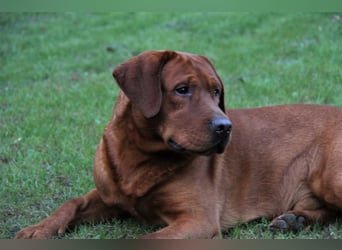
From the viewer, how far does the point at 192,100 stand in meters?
4.17

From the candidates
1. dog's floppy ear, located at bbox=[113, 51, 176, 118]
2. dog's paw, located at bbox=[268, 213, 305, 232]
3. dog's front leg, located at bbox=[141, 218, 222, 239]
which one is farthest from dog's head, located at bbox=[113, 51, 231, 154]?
dog's paw, located at bbox=[268, 213, 305, 232]

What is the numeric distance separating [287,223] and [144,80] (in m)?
1.38

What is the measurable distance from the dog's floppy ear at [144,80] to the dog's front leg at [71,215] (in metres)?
0.91

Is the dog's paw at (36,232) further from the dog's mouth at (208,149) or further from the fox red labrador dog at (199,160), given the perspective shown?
the dog's mouth at (208,149)

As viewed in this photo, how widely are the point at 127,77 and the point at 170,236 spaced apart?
1016 mm

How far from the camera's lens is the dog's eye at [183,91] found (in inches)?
165

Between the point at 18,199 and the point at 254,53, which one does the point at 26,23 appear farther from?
the point at 18,199

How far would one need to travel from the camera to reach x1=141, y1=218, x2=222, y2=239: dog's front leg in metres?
4.09

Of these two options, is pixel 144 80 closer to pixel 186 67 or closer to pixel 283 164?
pixel 186 67

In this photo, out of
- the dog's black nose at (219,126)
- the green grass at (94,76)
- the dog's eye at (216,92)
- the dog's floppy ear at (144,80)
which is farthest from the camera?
the green grass at (94,76)

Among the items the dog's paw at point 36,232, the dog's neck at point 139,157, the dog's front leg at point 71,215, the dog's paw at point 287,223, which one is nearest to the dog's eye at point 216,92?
the dog's neck at point 139,157

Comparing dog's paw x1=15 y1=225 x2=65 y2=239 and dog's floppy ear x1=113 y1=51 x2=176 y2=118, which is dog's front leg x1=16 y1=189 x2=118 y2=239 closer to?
dog's paw x1=15 y1=225 x2=65 y2=239

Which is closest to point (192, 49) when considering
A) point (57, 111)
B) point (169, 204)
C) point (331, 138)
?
point (57, 111)

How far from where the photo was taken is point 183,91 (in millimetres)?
4211
